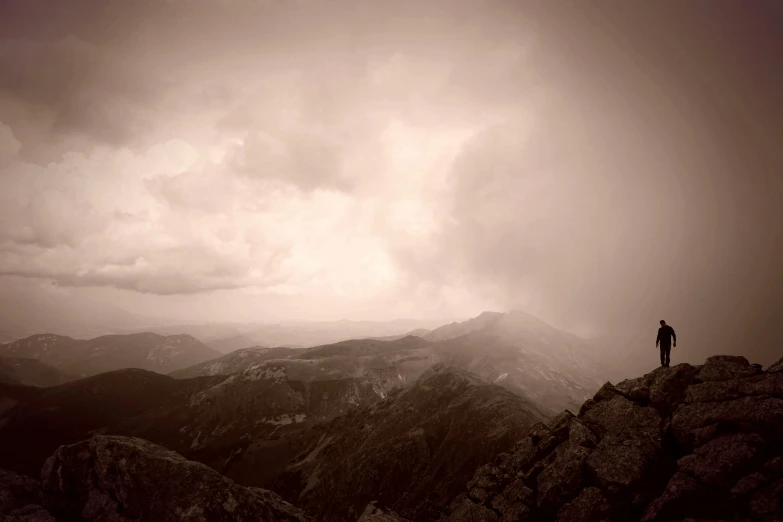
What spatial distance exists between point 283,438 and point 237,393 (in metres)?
71.9

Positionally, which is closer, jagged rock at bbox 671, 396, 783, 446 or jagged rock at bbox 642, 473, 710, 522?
jagged rock at bbox 642, 473, 710, 522

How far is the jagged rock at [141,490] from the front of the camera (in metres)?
45.9

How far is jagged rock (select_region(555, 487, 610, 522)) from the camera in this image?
28609mm

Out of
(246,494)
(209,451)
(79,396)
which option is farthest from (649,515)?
(79,396)

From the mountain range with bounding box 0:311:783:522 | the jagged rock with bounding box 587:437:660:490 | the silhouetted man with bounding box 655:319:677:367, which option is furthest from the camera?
the silhouetted man with bounding box 655:319:677:367

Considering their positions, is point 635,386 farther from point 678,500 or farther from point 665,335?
point 678,500

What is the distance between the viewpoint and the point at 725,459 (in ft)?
81.2

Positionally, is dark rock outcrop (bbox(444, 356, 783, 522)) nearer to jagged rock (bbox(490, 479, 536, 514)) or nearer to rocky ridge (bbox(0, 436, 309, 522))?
jagged rock (bbox(490, 479, 536, 514))

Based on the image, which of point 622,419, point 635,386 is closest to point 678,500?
point 622,419

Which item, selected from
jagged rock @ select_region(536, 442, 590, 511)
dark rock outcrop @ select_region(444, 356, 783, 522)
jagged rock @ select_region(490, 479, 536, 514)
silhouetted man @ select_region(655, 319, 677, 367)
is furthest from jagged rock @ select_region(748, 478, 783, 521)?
jagged rock @ select_region(490, 479, 536, 514)

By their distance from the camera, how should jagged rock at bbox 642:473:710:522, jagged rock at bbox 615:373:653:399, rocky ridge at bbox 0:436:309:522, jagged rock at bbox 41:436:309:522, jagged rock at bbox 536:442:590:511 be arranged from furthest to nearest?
jagged rock at bbox 41:436:309:522
rocky ridge at bbox 0:436:309:522
jagged rock at bbox 615:373:653:399
jagged rock at bbox 536:442:590:511
jagged rock at bbox 642:473:710:522

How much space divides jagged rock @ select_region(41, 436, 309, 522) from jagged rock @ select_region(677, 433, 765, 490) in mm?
52561

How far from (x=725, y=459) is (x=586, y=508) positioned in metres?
11.9

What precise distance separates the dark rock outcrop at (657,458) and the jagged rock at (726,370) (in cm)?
10
